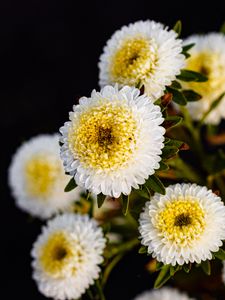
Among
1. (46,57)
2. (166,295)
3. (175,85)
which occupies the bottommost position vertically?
(166,295)

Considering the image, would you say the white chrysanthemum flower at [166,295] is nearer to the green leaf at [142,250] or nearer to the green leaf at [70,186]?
the green leaf at [142,250]

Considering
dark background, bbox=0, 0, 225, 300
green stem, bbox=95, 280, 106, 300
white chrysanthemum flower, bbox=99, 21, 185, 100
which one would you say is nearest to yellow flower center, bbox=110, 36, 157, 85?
white chrysanthemum flower, bbox=99, 21, 185, 100

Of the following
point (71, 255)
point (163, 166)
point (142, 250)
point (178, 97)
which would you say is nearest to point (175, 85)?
point (178, 97)

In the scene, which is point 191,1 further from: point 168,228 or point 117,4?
point 168,228

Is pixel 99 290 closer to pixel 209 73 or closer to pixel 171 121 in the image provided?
pixel 171 121

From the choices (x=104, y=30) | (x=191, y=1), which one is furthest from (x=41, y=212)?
(x=191, y=1)

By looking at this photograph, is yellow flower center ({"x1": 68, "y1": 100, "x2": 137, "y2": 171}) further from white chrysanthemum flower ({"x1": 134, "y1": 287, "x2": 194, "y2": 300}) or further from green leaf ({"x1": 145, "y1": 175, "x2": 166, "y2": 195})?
white chrysanthemum flower ({"x1": 134, "y1": 287, "x2": 194, "y2": 300})
